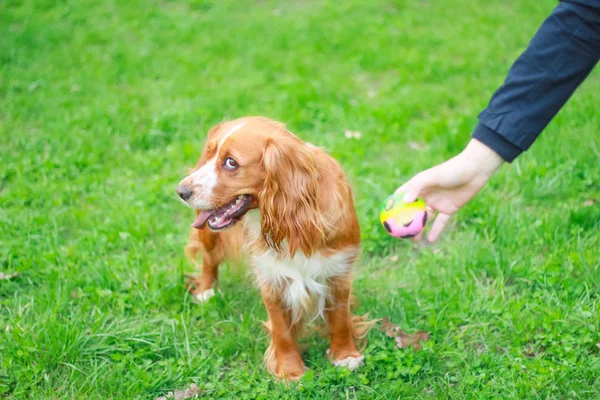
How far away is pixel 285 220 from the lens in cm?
258

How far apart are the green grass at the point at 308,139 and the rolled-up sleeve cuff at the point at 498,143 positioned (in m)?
0.83

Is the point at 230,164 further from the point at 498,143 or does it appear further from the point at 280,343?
the point at 498,143

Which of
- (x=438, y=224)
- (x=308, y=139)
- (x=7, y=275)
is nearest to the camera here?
(x=438, y=224)

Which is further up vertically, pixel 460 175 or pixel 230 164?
pixel 230 164

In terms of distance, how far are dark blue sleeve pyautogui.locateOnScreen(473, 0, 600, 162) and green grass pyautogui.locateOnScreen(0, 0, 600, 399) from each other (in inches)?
36.2

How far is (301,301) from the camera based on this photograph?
284 cm

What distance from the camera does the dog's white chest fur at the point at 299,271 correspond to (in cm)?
278

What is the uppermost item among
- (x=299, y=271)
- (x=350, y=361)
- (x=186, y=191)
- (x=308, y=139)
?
(x=186, y=191)

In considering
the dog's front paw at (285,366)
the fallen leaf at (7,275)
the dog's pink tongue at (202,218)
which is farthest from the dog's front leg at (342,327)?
the fallen leaf at (7,275)

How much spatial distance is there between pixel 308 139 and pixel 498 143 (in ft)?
7.60

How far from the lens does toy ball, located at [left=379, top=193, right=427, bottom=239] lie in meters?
2.84

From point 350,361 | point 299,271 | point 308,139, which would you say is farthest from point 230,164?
point 308,139

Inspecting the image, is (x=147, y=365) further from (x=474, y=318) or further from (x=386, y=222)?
(x=474, y=318)

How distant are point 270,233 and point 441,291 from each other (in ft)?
3.69
